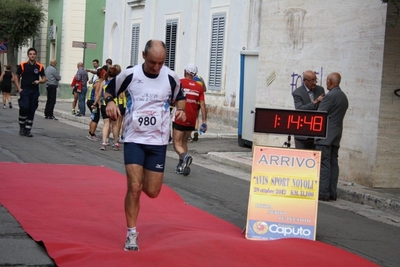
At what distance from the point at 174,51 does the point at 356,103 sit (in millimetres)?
15982

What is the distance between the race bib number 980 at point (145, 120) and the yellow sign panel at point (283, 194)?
1.51 meters

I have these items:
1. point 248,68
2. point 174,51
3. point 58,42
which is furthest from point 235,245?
point 58,42

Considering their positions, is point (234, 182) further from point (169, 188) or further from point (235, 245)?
point (235, 245)

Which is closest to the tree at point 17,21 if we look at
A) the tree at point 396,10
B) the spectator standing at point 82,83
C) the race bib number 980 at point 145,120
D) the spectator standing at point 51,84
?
the spectator standing at point 82,83

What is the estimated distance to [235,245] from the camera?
7719 millimetres

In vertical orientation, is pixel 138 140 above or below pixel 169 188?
above

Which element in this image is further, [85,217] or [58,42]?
[58,42]

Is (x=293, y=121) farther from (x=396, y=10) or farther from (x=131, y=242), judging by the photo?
(x=396, y=10)

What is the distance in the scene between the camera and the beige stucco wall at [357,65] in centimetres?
1395

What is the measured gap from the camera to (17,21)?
45.7 meters

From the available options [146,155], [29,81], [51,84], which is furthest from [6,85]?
[146,155]

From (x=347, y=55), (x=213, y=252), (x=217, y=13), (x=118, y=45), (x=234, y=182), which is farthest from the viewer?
(x=118, y=45)

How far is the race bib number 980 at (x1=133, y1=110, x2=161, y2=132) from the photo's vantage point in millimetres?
7613

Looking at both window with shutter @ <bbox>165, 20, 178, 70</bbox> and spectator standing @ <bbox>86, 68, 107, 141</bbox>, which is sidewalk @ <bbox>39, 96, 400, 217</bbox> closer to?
spectator standing @ <bbox>86, 68, 107, 141</bbox>
